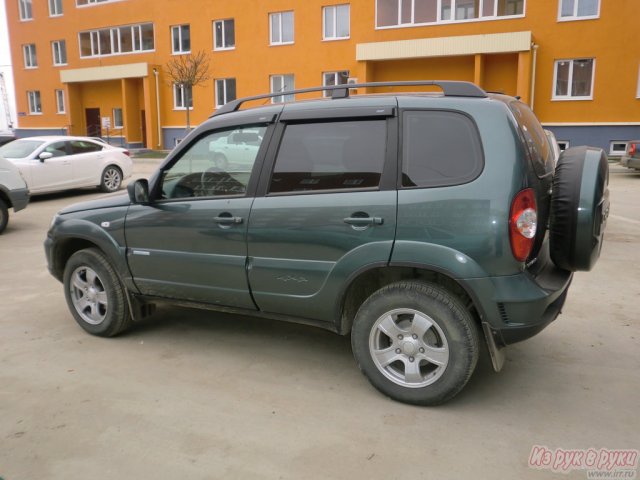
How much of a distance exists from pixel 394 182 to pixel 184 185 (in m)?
1.72

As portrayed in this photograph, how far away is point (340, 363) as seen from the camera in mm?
4180

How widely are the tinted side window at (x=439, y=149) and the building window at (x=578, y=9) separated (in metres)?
22.5

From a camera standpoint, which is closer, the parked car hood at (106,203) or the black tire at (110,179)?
the parked car hood at (106,203)

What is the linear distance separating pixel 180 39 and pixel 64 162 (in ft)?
65.8

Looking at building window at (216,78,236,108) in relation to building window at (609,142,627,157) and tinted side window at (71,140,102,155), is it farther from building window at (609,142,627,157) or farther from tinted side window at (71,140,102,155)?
building window at (609,142,627,157)

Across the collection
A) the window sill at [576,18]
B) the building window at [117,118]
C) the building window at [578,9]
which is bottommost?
the building window at [117,118]

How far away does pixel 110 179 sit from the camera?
47.8 feet

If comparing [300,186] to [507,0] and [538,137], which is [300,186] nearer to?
[538,137]

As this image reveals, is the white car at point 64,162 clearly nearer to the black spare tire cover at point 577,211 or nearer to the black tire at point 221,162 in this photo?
the black tire at point 221,162

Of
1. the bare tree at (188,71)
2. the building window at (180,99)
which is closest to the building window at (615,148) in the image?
the bare tree at (188,71)

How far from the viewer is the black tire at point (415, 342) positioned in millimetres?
3309

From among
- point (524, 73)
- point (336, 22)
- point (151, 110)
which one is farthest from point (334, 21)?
point (151, 110)

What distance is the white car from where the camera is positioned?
1270cm

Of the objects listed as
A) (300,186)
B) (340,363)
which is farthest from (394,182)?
(340,363)
